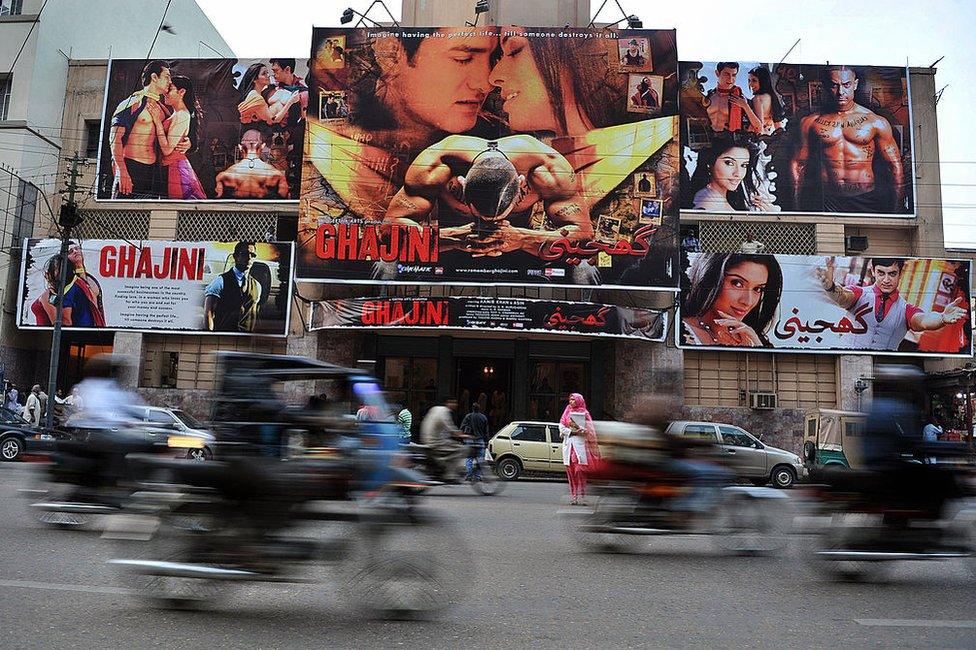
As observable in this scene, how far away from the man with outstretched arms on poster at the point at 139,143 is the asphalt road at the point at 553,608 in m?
21.8

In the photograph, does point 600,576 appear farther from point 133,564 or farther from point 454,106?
point 454,106

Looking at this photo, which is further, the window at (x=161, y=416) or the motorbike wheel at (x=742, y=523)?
the window at (x=161, y=416)

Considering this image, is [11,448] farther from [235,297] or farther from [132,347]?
[235,297]

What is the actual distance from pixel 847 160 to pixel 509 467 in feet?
51.5

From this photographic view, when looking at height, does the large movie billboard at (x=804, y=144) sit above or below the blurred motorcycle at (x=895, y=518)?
above

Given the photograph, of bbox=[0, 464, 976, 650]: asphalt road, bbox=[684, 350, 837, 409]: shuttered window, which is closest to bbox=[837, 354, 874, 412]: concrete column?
bbox=[684, 350, 837, 409]: shuttered window

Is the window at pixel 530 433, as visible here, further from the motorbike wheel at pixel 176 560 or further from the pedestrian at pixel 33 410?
the motorbike wheel at pixel 176 560

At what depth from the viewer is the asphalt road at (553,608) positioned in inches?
195

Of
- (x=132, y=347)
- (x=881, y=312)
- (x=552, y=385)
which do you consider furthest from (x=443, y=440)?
(x=881, y=312)

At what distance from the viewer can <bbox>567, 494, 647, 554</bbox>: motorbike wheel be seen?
8.24m

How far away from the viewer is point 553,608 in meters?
5.82

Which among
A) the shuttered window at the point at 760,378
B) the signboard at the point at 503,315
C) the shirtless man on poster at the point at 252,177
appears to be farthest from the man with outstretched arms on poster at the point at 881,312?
the shirtless man on poster at the point at 252,177

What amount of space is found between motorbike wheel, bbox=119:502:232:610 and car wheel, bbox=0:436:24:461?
568 inches

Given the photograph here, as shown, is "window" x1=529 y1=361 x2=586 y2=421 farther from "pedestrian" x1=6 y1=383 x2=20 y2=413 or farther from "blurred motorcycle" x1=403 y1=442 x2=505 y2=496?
"pedestrian" x1=6 y1=383 x2=20 y2=413
